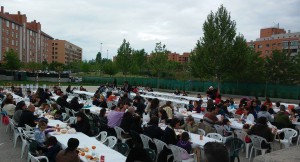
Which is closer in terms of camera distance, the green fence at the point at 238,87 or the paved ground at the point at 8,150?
the paved ground at the point at 8,150

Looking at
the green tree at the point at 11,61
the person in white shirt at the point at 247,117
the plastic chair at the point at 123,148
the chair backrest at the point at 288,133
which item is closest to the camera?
A: the plastic chair at the point at 123,148

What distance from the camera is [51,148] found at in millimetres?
6430

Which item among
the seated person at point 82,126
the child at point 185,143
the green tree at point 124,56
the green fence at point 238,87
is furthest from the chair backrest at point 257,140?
the green tree at point 124,56

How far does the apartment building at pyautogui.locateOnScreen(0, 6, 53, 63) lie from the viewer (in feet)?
242

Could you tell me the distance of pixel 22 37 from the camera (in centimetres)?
8506

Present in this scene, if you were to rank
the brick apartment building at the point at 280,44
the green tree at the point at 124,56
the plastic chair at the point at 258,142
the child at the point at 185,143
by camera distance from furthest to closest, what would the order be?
the brick apartment building at the point at 280,44 < the green tree at the point at 124,56 < the plastic chair at the point at 258,142 < the child at the point at 185,143

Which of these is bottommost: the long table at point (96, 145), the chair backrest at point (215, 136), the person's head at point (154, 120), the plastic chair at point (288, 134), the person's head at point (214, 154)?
the plastic chair at point (288, 134)

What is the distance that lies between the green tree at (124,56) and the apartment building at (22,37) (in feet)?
127

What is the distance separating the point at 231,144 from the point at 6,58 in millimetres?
59045

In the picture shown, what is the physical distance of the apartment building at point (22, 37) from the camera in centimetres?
7364

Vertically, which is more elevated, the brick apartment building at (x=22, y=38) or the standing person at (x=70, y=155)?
the brick apartment building at (x=22, y=38)

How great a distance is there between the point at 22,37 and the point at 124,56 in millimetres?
51318

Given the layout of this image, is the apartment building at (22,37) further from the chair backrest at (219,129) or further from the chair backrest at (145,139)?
the chair backrest at (145,139)

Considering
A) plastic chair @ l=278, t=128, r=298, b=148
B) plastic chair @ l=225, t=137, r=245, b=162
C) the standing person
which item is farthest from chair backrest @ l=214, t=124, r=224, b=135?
the standing person
